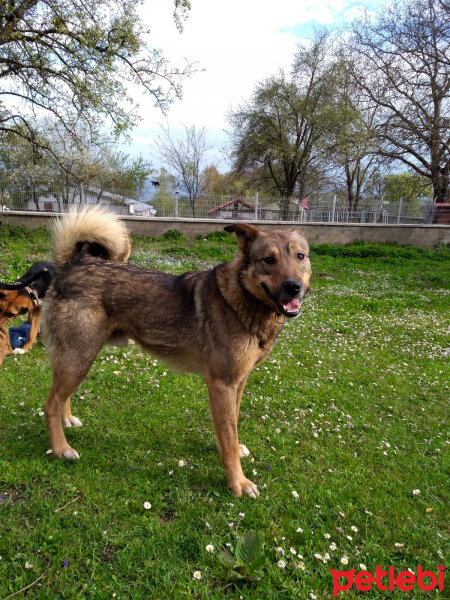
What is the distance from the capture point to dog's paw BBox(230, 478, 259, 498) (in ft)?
10.1

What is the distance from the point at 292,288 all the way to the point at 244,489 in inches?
73.4

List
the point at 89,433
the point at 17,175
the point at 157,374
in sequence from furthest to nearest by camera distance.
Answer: the point at 17,175 → the point at 157,374 → the point at 89,433

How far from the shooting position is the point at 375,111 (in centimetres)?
2972

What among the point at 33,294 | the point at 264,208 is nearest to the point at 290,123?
the point at 264,208

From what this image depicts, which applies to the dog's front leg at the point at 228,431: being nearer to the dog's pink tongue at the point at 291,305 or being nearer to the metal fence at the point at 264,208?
the dog's pink tongue at the point at 291,305

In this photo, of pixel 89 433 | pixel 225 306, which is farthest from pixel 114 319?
pixel 89 433

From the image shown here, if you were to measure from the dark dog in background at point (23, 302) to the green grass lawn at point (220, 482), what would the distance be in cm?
35

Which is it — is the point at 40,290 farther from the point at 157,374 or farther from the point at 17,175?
the point at 17,175

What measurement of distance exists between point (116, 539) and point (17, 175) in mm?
26831

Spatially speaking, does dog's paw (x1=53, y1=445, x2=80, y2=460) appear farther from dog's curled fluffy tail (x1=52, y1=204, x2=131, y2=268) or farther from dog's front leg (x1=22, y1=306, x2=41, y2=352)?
dog's front leg (x1=22, y1=306, x2=41, y2=352)

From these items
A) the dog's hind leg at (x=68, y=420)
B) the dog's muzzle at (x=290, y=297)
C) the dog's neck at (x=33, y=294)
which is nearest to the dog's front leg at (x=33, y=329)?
the dog's neck at (x=33, y=294)

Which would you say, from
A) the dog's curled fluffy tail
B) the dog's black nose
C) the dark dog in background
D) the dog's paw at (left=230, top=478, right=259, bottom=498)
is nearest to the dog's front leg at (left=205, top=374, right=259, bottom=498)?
the dog's paw at (left=230, top=478, right=259, bottom=498)

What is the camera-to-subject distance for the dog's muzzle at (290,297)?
2.98 m

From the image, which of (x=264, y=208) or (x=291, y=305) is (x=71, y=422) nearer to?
(x=291, y=305)
